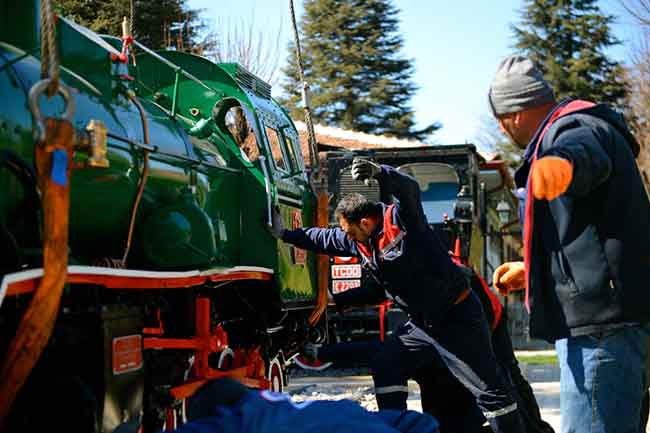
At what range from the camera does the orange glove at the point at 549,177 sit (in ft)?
10.2

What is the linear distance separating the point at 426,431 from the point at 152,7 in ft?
66.9

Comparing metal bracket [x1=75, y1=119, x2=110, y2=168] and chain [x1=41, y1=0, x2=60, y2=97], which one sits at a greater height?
chain [x1=41, y1=0, x2=60, y2=97]

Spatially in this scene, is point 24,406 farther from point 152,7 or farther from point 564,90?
point 564,90

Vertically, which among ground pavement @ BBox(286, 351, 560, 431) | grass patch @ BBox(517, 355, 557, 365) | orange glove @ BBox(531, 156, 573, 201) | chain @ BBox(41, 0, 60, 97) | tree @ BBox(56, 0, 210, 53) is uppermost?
tree @ BBox(56, 0, 210, 53)

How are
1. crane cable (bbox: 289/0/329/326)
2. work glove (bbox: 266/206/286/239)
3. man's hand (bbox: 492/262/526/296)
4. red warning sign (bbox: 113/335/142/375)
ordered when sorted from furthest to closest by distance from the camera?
crane cable (bbox: 289/0/329/326), work glove (bbox: 266/206/286/239), red warning sign (bbox: 113/335/142/375), man's hand (bbox: 492/262/526/296)

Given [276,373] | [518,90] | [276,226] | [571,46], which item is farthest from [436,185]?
[571,46]

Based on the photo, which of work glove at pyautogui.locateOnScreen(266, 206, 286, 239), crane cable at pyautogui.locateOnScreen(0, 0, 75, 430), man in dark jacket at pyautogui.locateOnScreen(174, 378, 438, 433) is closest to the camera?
man in dark jacket at pyautogui.locateOnScreen(174, 378, 438, 433)

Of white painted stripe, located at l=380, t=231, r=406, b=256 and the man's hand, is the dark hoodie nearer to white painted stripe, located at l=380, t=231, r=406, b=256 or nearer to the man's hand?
the man's hand

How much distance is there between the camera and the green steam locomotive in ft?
12.9

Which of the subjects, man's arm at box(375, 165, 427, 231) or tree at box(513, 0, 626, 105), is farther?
tree at box(513, 0, 626, 105)

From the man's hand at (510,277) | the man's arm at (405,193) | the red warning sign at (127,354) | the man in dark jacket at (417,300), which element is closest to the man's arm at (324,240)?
the man in dark jacket at (417,300)

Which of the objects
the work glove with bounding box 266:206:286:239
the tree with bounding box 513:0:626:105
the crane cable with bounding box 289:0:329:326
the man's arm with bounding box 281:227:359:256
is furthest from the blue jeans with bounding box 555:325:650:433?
the tree with bounding box 513:0:626:105

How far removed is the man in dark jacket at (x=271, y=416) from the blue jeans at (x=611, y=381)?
77 cm

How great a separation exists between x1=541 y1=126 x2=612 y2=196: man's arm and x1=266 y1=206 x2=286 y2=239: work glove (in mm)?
3582
